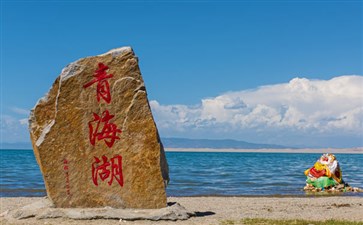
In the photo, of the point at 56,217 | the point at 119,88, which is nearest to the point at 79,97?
the point at 119,88

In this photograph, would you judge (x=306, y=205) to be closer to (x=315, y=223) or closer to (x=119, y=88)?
(x=315, y=223)

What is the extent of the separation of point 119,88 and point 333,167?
16659 millimetres

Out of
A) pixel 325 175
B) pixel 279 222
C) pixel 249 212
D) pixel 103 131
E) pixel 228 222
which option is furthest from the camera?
pixel 325 175

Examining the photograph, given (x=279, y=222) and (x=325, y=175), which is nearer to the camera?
(x=279, y=222)

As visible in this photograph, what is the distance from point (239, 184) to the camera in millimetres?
29875

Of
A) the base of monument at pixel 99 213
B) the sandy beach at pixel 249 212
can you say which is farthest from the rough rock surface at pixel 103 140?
the sandy beach at pixel 249 212

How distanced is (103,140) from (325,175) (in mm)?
16314

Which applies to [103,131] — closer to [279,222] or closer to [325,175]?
[279,222]

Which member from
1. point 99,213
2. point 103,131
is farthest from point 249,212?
point 103,131

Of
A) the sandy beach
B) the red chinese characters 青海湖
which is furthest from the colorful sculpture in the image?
the red chinese characters 青海湖

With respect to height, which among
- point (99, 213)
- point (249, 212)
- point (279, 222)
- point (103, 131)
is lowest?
point (249, 212)

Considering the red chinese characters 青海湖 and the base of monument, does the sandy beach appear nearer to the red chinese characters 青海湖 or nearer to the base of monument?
the base of monument

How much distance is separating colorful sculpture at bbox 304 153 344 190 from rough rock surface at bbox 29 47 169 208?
1492 cm

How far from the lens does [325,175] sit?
2569 centimetres
